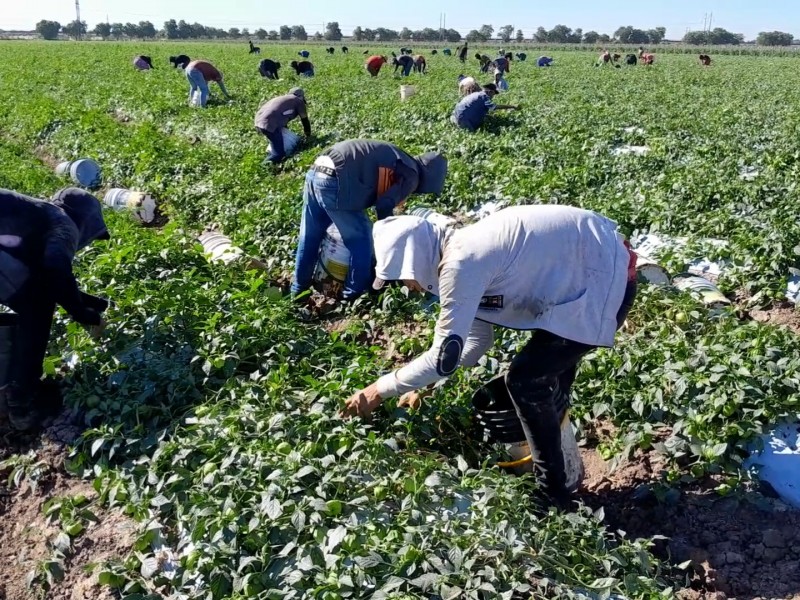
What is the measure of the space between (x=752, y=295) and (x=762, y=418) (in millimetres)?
1827

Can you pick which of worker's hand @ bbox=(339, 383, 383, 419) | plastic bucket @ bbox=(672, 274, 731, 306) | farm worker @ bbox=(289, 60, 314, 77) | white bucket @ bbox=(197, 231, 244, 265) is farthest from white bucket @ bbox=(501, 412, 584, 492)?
farm worker @ bbox=(289, 60, 314, 77)

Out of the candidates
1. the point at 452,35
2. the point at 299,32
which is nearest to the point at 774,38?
the point at 452,35

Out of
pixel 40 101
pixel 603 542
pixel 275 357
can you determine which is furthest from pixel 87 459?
pixel 40 101

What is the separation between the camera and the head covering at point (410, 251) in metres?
2.63

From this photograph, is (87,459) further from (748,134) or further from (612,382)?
(748,134)

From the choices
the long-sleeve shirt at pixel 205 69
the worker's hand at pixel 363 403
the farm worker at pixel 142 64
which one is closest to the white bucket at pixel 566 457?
the worker's hand at pixel 363 403

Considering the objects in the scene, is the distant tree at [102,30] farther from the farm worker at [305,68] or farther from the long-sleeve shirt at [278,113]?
the long-sleeve shirt at [278,113]

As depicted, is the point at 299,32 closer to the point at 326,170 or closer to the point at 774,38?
the point at 774,38

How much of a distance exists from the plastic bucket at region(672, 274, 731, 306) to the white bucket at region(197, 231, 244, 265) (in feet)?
10.7

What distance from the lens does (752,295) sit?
197 inches

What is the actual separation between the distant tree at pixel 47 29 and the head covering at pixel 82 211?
91663mm

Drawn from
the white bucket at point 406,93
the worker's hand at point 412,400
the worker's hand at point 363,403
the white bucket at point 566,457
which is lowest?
the white bucket at point 566,457

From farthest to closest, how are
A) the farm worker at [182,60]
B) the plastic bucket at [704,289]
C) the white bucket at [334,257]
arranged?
the farm worker at [182,60] → the white bucket at [334,257] → the plastic bucket at [704,289]

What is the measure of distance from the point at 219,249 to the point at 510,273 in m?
3.76
